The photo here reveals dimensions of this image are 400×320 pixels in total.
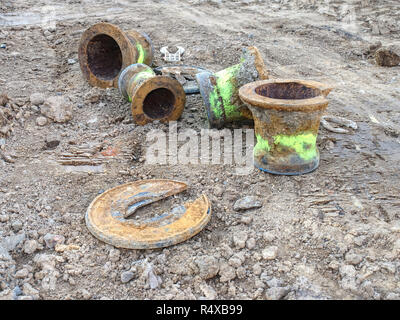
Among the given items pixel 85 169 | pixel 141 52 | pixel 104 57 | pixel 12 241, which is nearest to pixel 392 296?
pixel 12 241

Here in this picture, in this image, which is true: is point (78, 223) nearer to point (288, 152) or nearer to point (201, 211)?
point (201, 211)

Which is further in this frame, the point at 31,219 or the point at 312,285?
the point at 31,219

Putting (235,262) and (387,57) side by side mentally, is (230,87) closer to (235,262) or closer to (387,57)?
(235,262)

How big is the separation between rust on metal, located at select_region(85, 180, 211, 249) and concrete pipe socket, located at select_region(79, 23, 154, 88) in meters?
2.38

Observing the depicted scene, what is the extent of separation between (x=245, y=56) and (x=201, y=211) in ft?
6.49

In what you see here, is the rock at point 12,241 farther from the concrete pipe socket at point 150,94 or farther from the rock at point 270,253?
the concrete pipe socket at point 150,94

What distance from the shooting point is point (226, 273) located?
104 inches

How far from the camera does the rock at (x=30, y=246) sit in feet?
9.24

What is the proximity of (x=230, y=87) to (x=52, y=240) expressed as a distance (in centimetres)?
242

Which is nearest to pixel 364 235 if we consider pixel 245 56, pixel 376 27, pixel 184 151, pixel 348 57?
pixel 184 151

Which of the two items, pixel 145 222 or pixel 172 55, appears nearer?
pixel 145 222

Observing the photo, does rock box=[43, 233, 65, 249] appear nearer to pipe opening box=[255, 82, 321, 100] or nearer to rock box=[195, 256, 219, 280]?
rock box=[195, 256, 219, 280]

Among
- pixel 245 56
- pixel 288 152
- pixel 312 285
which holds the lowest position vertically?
pixel 312 285

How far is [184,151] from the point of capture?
419 centimetres
